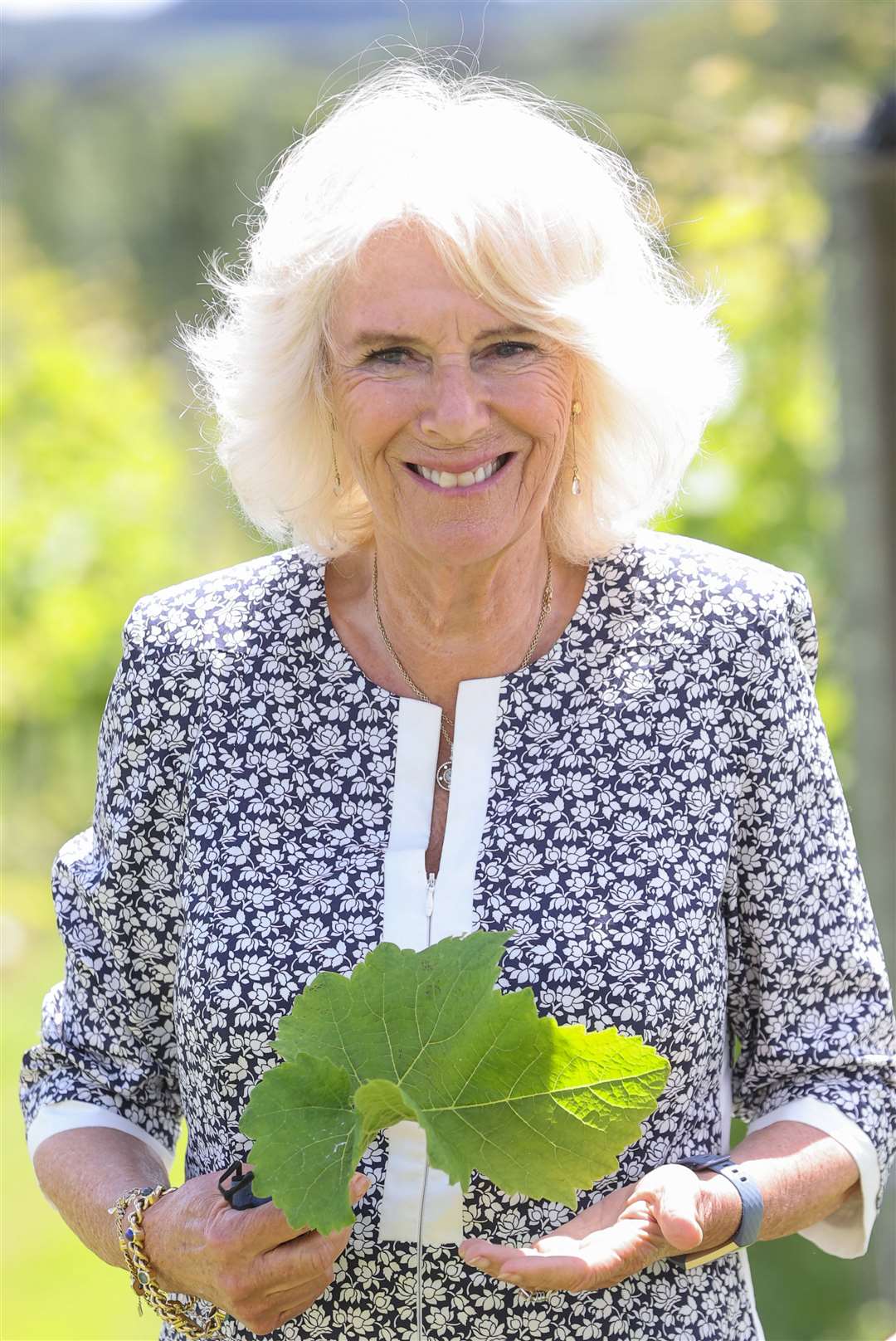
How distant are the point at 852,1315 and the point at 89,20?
6.68 metres

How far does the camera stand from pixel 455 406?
1.87 meters

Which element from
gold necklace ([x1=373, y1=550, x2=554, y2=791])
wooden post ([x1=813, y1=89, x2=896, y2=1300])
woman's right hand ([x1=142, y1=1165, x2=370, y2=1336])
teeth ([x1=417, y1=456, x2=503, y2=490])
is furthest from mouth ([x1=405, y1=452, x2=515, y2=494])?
wooden post ([x1=813, y1=89, x2=896, y2=1300])

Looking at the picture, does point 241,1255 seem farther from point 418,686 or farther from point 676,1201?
point 418,686

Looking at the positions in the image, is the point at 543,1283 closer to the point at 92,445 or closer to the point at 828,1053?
the point at 828,1053

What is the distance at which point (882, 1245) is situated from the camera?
3748mm

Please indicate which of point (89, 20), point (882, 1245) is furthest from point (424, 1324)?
point (89, 20)

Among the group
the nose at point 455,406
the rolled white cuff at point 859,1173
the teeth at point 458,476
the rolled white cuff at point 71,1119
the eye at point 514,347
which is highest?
the eye at point 514,347

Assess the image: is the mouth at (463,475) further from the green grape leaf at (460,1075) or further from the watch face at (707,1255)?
the watch face at (707,1255)

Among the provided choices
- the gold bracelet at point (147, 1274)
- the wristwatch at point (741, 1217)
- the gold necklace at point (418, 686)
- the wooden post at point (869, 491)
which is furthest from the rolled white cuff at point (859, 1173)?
the wooden post at point (869, 491)

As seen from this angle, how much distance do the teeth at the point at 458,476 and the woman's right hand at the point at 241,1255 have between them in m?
0.84

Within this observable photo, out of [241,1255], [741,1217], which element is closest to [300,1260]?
[241,1255]

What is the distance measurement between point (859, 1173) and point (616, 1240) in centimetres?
41

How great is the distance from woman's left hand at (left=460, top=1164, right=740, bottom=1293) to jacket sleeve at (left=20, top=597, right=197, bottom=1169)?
24.0 inches

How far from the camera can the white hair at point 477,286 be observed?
193 cm
